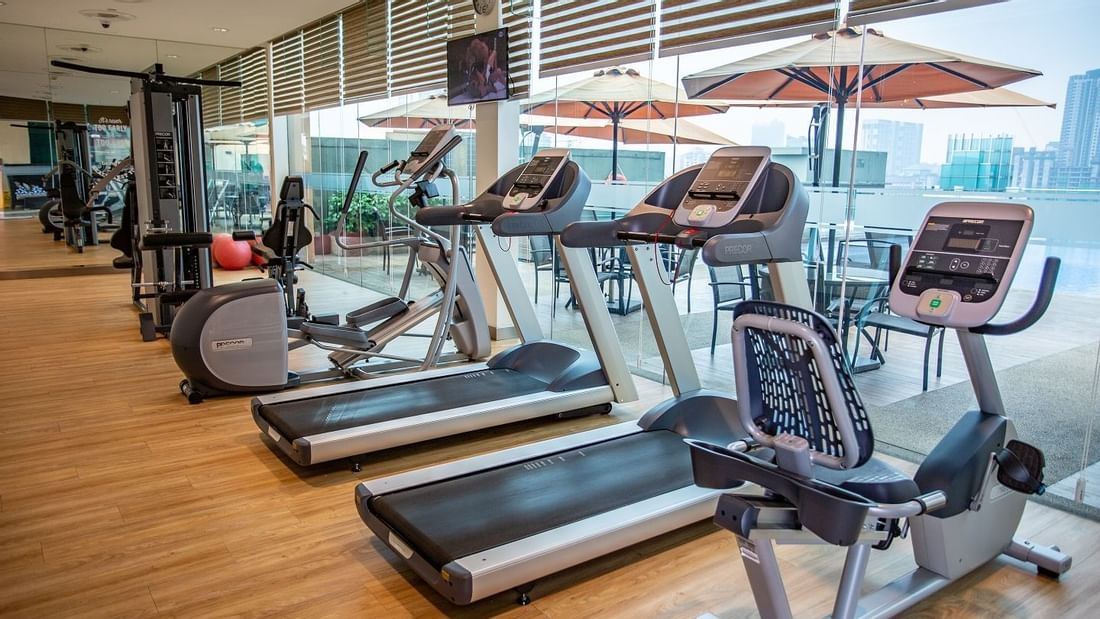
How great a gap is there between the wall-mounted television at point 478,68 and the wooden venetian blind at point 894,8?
290cm

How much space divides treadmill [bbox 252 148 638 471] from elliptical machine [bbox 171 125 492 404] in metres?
0.37

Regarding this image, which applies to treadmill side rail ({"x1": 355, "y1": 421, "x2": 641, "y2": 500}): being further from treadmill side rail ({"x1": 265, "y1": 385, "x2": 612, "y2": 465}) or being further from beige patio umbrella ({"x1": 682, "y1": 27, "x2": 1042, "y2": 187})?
beige patio umbrella ({"x1": 682, "y1": 27, "x2": 1042, "y2": 187})

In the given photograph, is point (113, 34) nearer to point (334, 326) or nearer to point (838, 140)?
point (334, 326)

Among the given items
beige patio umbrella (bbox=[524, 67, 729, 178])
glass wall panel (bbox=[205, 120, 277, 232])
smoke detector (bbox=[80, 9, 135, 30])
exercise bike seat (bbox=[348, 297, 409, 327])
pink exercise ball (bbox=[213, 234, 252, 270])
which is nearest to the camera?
beige patio umbrella (bbox=[524, 67, 729, 178])

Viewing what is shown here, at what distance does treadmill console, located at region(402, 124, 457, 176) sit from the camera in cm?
464

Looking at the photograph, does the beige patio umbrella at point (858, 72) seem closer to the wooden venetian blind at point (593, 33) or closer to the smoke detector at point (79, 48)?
the wooden venetian blind at point (593, 33)

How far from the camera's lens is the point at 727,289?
4781 millimetres

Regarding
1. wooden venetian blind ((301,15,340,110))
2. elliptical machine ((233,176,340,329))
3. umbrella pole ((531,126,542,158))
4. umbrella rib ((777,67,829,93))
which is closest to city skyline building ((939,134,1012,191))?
umbrella rib ((777,67,829,93))

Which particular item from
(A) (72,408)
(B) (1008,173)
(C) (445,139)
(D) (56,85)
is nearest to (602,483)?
(B) (1008,173)

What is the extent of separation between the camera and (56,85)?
27.8 feet

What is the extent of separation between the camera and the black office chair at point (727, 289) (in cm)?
466

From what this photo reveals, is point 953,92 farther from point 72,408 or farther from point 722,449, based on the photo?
point 72,408

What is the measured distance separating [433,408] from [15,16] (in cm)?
734

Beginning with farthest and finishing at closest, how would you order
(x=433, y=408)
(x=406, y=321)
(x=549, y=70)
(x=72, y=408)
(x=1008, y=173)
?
(x=549, y=70) → (x=406, y=321) → (x=72, y=408) → (x=433, y=408) → (x=1008, y=173)
